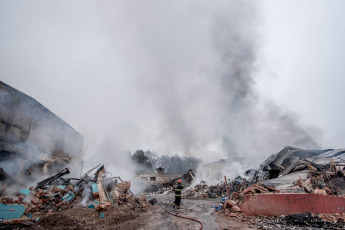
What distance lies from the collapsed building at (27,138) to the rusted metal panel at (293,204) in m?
11.3

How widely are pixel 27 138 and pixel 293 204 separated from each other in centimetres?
1884

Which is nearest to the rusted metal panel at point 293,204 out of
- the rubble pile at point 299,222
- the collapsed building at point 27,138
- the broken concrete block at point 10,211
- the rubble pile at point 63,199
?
the rubble pile at point 299,222

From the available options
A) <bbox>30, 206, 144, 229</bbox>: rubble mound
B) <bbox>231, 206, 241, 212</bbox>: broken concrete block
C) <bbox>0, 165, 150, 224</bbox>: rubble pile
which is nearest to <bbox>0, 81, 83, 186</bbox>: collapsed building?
<bbox>0, 165, 150, 224</bbox>: rubble pile

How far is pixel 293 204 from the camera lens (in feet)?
20.0

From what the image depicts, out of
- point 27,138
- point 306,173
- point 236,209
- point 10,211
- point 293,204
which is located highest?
point 27,138

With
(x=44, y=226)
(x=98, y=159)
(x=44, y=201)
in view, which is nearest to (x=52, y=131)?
(x=98, y=159)

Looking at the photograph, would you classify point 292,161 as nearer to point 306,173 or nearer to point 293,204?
point 306,173

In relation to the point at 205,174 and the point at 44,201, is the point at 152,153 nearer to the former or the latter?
the point at 205,174

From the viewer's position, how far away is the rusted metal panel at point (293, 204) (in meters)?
6.05

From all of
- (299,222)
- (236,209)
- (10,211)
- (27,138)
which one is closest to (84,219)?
(10,211)

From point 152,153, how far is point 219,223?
5013 centimetres

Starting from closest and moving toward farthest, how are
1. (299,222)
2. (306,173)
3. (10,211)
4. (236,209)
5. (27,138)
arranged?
1. (299,222)
2. (10,211)
3. (236,209)
4. (306,173)
5. (27,138)

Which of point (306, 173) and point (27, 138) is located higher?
point (27, 138)

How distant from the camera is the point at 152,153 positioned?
54844 millimetres
